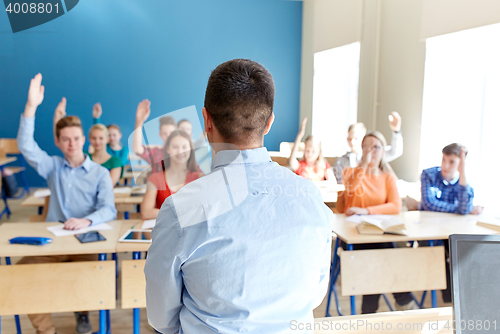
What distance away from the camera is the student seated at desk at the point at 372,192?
2.59 meters

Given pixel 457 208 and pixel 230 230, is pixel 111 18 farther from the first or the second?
pixel 457 208

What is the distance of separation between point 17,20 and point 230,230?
2933mm

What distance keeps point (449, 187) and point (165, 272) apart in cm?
273

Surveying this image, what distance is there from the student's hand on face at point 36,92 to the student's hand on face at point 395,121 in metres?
3.06

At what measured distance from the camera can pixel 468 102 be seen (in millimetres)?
3145

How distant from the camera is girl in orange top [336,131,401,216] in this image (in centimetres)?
271

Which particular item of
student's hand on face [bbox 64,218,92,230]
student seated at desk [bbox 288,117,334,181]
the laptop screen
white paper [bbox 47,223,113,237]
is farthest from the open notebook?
student's hand on face [bbox 64,218,92,230]

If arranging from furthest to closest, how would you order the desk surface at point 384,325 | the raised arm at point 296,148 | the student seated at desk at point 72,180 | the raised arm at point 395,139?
the raised arm at point 395,139, the raised arm at point 296,148, the student seated at desk at point 72,180, the desk surface at point 384,325

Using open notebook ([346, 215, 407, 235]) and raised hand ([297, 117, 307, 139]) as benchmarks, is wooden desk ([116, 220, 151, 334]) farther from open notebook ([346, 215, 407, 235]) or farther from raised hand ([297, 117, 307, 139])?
raised hand ([297, 117, 307, 139])

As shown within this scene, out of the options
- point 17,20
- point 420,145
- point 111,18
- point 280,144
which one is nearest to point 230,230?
point 280,144

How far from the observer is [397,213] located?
2.73 metres

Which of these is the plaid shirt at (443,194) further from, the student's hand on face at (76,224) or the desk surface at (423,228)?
the student's hand on face at (76,224)

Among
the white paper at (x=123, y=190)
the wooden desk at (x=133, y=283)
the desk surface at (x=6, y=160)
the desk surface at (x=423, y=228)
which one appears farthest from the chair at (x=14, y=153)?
the desk surface at (x=423, y=228)

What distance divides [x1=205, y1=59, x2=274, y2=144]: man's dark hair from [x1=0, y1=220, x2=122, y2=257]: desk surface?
1.42 meters
